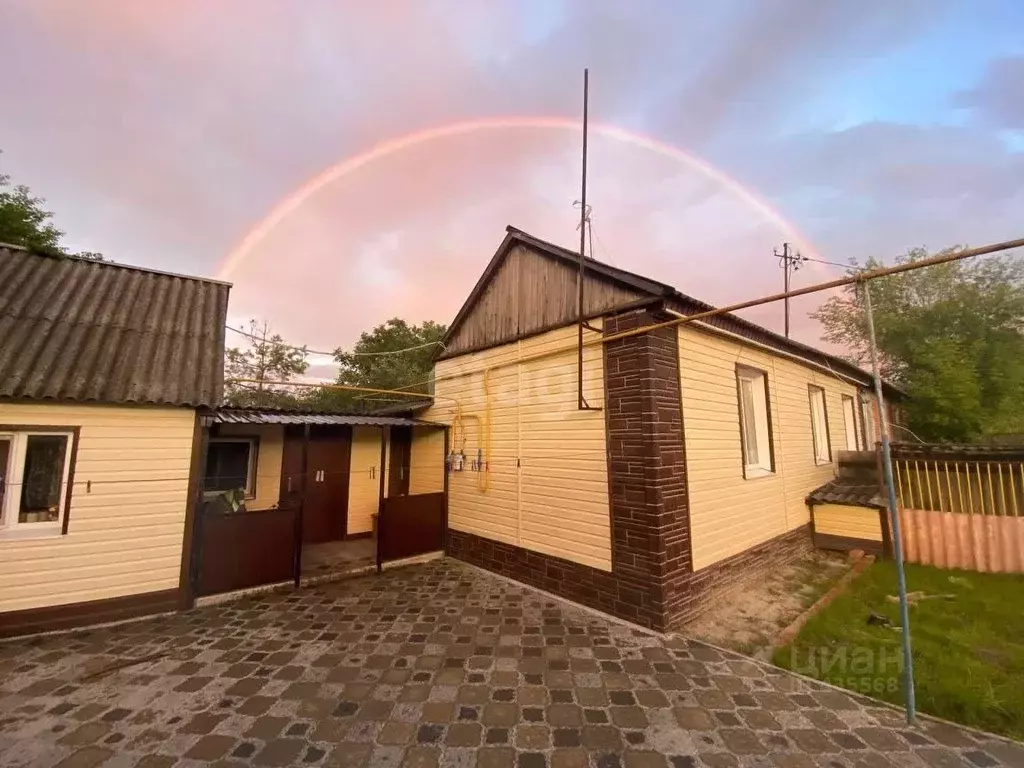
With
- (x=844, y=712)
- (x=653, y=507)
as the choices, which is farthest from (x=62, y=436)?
(x=844, y=712)

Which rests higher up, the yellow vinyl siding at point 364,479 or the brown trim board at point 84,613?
the yellow vinyl siding at point 364,479

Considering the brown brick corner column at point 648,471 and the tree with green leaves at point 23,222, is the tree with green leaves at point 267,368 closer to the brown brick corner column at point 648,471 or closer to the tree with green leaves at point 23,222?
the tree with green leaves at point 23,222

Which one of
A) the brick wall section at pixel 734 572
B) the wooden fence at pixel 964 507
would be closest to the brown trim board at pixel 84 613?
the brick wall section at pixel 734 572

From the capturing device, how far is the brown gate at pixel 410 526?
322 inches

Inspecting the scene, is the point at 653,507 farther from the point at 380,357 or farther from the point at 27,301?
the point at 380,357

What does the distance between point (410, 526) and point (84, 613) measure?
15.8ft

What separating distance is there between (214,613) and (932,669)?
901 centimetres

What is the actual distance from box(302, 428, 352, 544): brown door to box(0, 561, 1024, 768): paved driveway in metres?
4.69

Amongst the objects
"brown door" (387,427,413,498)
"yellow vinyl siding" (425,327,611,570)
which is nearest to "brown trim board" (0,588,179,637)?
"yellow vinyl siding" (425,327,611,570)

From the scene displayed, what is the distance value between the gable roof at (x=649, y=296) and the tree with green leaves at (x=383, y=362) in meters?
12.9

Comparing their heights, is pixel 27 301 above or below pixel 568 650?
above

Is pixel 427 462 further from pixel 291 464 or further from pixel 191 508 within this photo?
pixel 191 508

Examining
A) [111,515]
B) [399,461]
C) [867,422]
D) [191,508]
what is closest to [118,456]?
[111,515]

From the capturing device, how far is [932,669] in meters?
4.33
